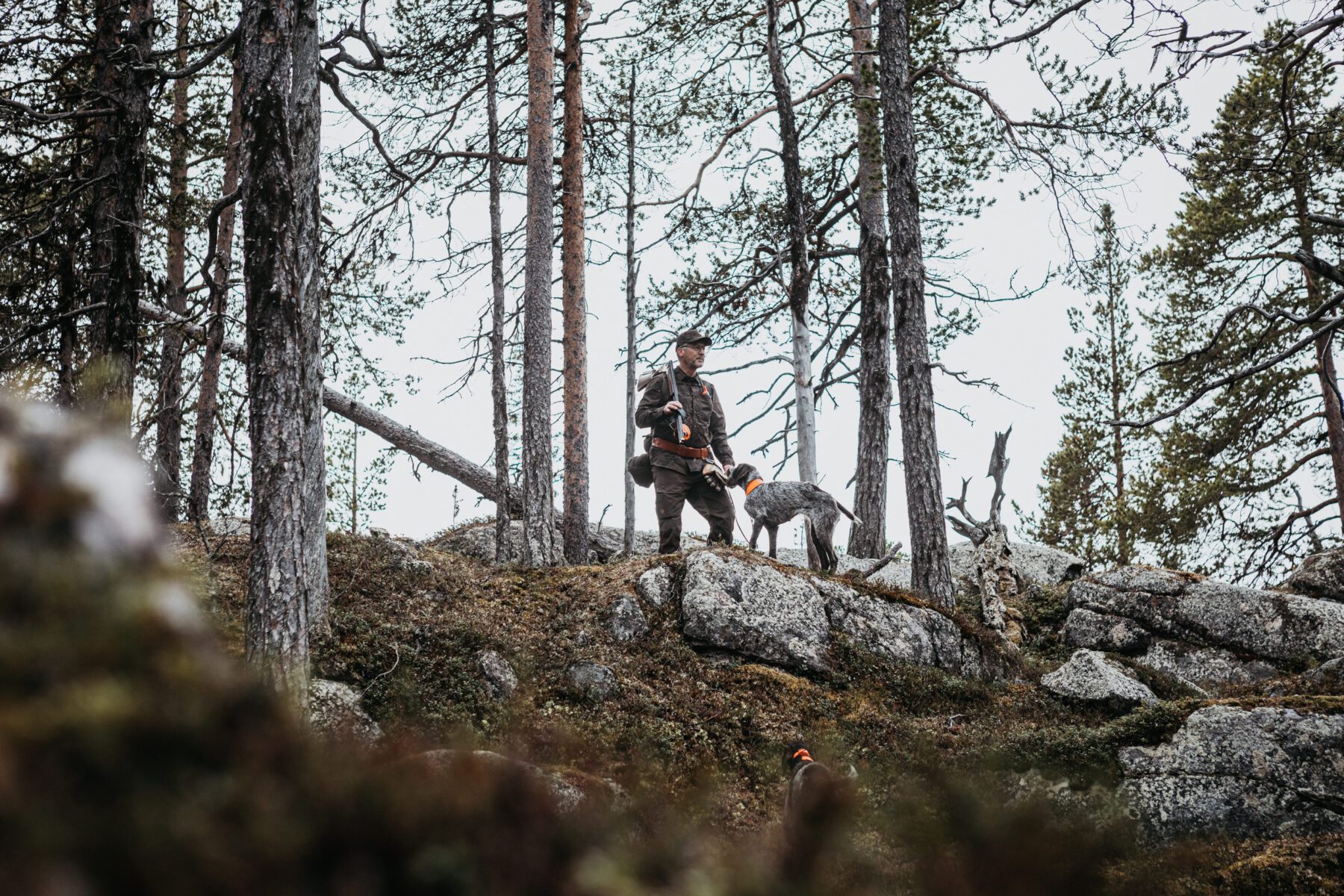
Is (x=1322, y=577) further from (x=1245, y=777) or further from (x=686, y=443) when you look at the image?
(x=686, y=443)

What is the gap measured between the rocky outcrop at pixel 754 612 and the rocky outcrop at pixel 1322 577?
26.7 ft

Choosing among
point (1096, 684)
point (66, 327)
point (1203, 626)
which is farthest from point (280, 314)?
point (1203, 626)

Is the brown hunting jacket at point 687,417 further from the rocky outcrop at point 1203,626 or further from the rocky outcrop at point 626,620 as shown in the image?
the rocky outcrop at point 1203,626

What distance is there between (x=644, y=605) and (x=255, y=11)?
619 centimetres

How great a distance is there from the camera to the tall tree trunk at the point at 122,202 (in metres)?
9.06

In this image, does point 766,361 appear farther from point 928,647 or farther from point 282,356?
point 282,356

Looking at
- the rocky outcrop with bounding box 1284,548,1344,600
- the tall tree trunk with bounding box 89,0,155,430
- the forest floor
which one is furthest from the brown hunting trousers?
the rocky outcrop with bounding box 1284,548,1344,600

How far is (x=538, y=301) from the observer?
42.0 ft

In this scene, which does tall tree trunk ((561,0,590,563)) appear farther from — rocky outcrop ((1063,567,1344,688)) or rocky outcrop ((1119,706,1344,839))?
rocky outcrop ((1119,706,1344,839))

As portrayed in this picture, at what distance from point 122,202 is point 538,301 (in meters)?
5.11

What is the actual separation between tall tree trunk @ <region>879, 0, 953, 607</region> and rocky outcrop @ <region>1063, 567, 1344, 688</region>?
2976 millimetres

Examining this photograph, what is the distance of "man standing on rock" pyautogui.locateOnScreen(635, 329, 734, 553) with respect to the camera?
35.7ft

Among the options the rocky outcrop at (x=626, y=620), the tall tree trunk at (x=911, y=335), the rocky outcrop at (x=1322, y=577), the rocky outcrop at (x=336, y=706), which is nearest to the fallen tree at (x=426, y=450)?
the rocky outcrop at (x=626, y=620)

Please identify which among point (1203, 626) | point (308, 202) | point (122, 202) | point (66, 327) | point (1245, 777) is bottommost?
point (1245, 777)
